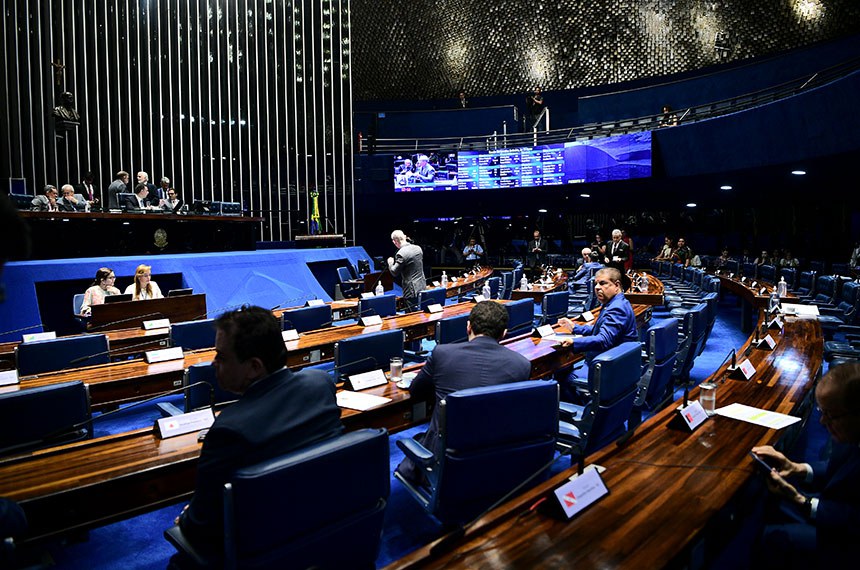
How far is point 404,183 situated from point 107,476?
14.4 meters

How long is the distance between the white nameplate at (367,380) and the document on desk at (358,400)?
7 cm

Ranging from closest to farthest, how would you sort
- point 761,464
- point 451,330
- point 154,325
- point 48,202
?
point 761,464 → point 451,330 → point 154,325 → point 48,202

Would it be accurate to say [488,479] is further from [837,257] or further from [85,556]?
[837,257]

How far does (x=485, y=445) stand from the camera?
2012 mm

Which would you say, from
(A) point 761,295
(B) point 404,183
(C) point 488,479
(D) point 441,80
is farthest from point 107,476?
(D) point 441,80

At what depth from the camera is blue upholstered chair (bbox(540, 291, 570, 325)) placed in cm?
578

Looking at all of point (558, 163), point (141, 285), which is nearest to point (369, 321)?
point (141, 285)

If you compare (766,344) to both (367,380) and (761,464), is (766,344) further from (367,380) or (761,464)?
(367,380)

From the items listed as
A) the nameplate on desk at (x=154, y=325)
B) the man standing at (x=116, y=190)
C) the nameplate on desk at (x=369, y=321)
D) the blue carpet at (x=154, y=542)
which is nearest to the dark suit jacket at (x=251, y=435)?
the blue carpet at (x=154, y=542)

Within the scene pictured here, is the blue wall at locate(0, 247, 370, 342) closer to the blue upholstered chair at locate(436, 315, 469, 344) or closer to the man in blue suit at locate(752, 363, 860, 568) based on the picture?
the blue upholstered chair at locate(436, 315, 469, 344)

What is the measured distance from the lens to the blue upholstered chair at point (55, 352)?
342cm

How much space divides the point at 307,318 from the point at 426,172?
1102cm

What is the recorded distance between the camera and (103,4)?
1288cm

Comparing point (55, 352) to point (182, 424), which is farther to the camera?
point (55, 352)
